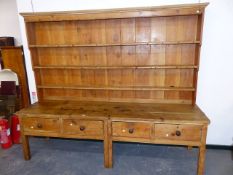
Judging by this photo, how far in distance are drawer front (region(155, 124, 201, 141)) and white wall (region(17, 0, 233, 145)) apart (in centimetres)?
66

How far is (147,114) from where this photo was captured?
6.91 ft

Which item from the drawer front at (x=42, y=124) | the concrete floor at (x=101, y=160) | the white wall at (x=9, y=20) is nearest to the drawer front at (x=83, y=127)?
the drawer front at (x=42, y=124)

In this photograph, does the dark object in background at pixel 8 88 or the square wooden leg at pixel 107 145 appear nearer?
the square wooden leg at pixel 107 145

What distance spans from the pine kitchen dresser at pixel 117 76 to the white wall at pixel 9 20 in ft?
4.79

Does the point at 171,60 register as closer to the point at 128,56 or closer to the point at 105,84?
the point at 128,56

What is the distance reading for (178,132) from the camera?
1961mm

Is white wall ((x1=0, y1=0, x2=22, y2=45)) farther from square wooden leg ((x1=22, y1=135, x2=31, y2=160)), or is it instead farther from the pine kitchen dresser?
square wooden leg ((x1=22, y1=135, x2=31, y2=160))

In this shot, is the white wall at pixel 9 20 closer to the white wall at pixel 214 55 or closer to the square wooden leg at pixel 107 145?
the white wall at pixel 214 55

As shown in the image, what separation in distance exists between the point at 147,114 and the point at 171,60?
30.4 inches

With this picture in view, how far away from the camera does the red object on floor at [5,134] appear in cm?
266

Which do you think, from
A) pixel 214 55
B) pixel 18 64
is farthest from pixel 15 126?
pixel 214 55

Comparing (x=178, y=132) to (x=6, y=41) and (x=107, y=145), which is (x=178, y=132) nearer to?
(x=107, y=145)

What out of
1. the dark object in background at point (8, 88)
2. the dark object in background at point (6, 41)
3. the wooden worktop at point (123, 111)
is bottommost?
the wooden worktop at point (123, 111)

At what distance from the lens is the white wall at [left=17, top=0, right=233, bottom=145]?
7.24 ft
